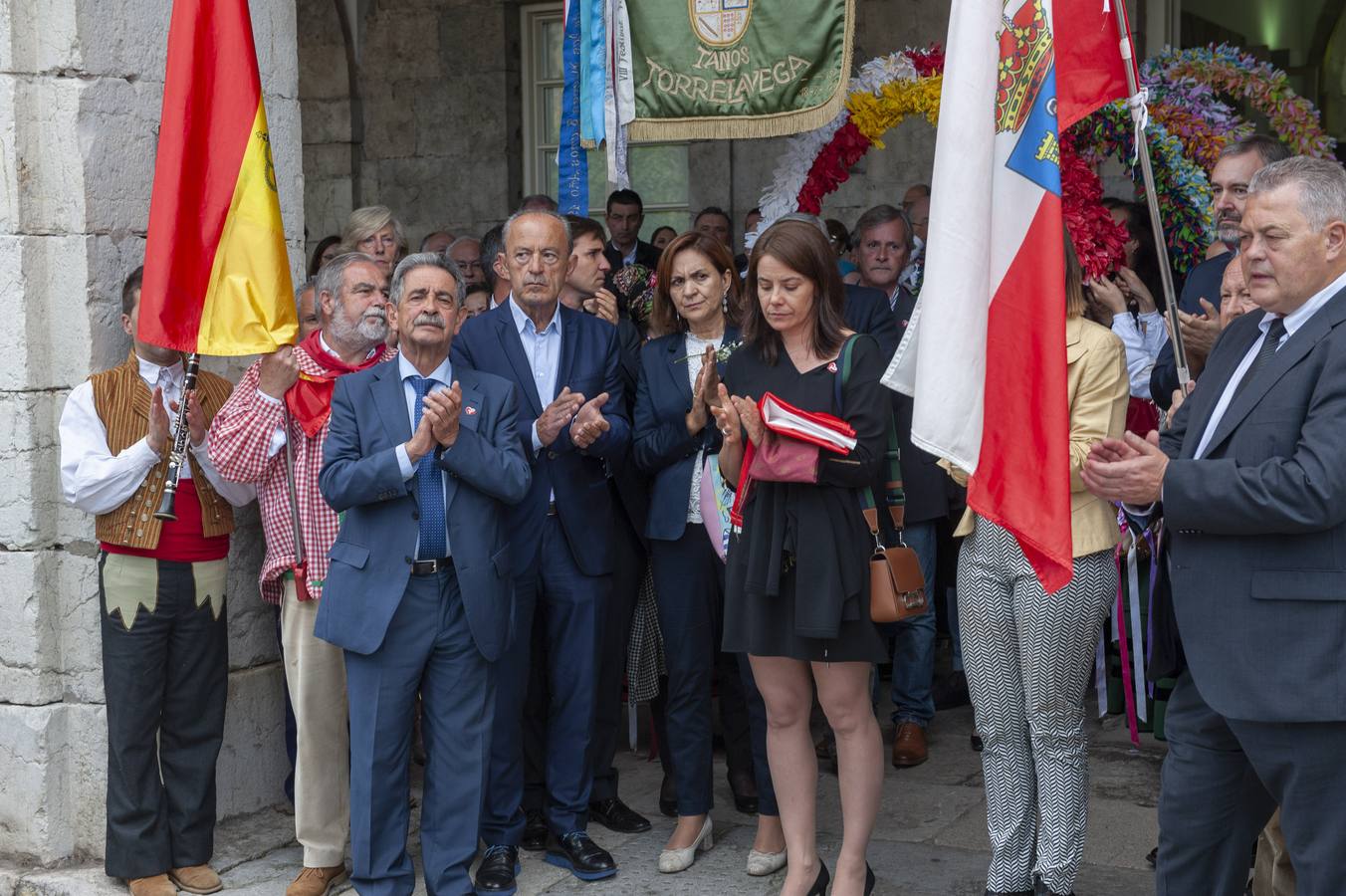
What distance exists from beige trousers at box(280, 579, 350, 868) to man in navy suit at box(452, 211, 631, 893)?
0.51 m

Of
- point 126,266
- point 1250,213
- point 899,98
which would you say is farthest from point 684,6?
point 1250,213

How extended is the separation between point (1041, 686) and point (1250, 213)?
1650 millimetres

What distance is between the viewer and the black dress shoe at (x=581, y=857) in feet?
17.0

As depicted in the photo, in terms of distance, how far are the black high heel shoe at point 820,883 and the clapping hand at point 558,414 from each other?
5.22ft

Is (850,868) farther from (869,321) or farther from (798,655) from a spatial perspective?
(869,321)

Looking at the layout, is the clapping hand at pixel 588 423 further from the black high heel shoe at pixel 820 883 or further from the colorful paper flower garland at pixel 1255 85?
the colorful paper flower garland at pixel 1255 85

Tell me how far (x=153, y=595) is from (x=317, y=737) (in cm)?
71

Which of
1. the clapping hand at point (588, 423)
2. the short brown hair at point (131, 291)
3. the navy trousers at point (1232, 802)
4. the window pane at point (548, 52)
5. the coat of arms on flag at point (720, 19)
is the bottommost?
the navy trousers at point (1232, 802)

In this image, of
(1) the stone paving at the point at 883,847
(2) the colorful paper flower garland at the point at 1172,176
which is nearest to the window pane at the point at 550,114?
(2) the colorful paper flower garland at the point at 1172,176

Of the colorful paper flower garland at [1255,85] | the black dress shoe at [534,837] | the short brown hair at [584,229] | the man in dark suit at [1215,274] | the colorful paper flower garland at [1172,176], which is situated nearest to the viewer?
the man in dark suit at [1215,274]

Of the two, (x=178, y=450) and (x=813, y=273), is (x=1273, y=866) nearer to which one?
(x=813, y=273)

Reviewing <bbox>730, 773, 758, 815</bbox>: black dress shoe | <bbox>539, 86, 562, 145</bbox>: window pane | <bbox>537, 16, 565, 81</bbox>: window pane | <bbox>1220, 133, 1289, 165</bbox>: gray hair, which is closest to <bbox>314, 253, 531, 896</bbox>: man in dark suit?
<bbox>730, 773, 758, 815</bbox>: black dress shoe

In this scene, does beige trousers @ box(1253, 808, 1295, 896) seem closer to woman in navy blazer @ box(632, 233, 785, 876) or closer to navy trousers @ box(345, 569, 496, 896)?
woman in navy blazer @ box(632, 233, 785, 876)

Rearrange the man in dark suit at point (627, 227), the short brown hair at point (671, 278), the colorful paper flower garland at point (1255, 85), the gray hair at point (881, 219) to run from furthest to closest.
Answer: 1. the man in dark suit at point (627, 227)
2. the colorful paper flower garland at point (1255, 85)
3. the gray hair at point (881, 219)
4. the short brown hair at point (671, 278)
